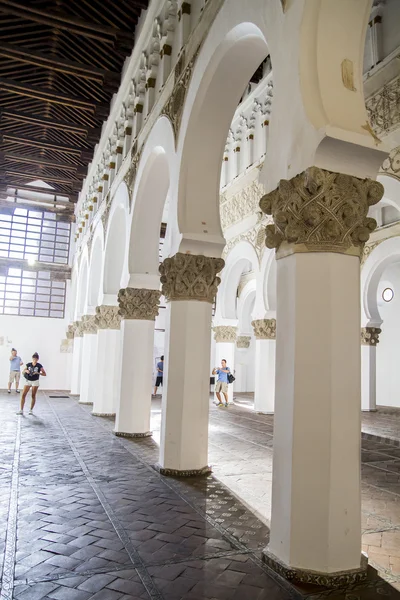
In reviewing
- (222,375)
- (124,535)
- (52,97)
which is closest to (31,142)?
(52,97)

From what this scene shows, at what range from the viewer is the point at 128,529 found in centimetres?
380

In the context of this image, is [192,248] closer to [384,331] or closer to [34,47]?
[34,47]

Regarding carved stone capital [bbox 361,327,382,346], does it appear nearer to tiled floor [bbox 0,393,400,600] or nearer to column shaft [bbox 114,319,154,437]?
column shaft [bbox 114,319,154,437]

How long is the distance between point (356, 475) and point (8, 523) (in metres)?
2.74

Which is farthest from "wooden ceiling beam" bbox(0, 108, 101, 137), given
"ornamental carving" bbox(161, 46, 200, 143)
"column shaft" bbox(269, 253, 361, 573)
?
"column shaft" bbox(269, 253, 361, 573)

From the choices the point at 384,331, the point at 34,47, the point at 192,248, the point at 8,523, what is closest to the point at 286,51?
the point at 192,248

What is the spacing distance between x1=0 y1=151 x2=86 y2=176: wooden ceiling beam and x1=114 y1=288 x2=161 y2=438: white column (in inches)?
398

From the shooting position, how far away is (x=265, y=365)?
12.6 metres

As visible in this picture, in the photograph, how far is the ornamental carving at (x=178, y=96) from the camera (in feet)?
20.2

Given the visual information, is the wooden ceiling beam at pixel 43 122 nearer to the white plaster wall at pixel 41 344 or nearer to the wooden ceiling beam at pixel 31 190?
the wooden ceiling beam at pixel 31 190

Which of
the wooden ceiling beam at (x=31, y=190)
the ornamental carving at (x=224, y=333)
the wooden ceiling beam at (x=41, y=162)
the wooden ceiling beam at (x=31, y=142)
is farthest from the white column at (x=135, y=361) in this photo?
the wooden ceiling beam at (x=31, y=190)

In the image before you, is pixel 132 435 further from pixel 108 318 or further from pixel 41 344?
pixel 41 344

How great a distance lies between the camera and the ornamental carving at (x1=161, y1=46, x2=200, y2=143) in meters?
6.15

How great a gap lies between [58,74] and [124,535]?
11378 millimetres
